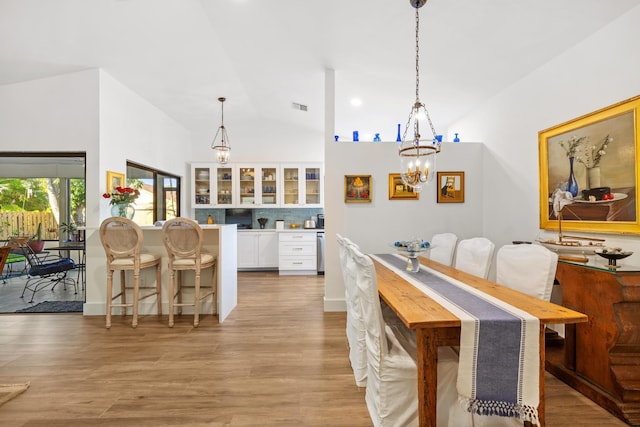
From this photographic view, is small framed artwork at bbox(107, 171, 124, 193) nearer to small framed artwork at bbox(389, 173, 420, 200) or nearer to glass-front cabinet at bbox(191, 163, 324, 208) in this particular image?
glass-front cabinet at bbox(191, 163, 324, 208)

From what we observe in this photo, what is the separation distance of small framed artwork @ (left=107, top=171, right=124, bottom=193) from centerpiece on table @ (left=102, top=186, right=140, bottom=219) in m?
0.17

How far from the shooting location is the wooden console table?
5.79 feet

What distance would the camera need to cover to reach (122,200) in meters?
3.43

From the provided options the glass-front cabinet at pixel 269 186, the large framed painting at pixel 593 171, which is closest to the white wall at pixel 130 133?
the glass-front cabinet at pixel 269 186

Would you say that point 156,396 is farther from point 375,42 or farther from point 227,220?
point 227,220

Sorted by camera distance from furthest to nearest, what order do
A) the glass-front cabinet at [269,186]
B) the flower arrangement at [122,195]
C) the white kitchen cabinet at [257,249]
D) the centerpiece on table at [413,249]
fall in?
the glass-front cabinet at [269,186], the white kitchen cabinet at [257,249], the flower arrangement at [122,195], the centerpiece on table at [413,249]

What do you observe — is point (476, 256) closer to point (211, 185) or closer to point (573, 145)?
point (573, 145)

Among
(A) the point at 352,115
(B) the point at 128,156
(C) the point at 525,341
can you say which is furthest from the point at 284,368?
(A) the point at 352,115

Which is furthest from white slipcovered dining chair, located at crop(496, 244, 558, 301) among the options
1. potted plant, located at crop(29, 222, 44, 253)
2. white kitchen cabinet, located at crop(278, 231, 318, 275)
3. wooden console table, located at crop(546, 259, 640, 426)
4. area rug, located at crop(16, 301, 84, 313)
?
potted plant, located at crop(29, 222, 44, 253)

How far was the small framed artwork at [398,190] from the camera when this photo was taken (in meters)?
3.77

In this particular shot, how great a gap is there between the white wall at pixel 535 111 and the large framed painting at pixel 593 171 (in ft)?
0.33

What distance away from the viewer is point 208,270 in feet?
12.2

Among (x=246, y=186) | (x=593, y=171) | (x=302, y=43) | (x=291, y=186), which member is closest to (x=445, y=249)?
(x=593, y=171)

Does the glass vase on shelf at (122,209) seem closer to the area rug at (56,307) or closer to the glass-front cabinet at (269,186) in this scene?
the area rug at (56,307)
